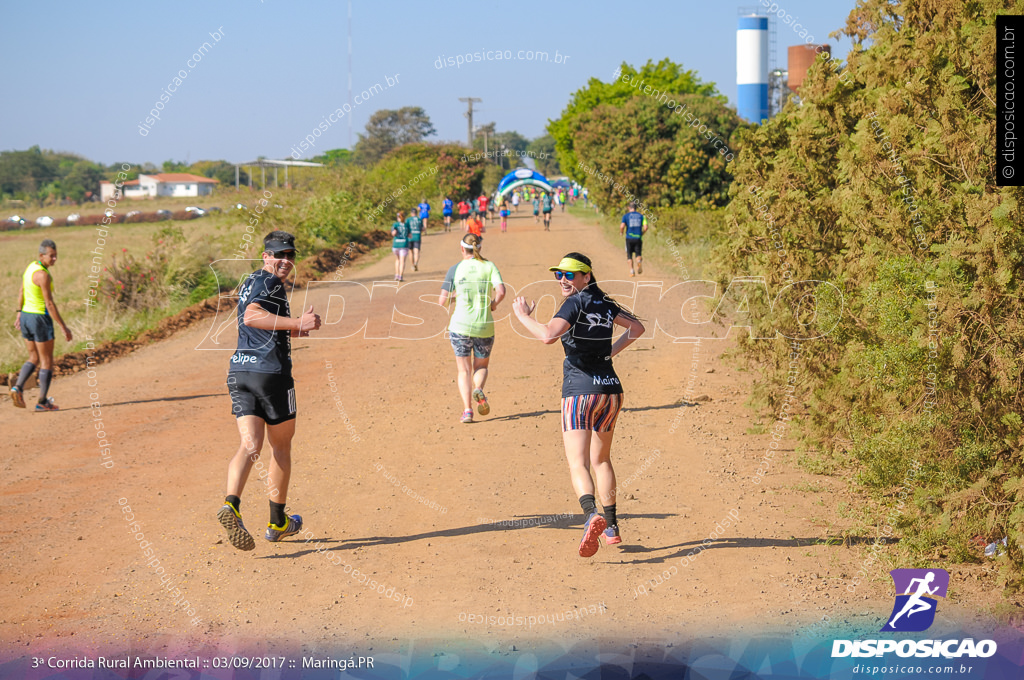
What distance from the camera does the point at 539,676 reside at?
452cm

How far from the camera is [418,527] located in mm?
6754

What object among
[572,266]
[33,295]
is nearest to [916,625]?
[572,266]

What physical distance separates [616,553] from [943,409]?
235 centimetres

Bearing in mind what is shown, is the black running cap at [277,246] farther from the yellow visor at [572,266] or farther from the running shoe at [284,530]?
the running shoe at [284,530]

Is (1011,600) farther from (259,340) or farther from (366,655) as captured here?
(259,340)

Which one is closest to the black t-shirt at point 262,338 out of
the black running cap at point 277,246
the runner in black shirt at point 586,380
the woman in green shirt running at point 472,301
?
the black running cap at point 277,246

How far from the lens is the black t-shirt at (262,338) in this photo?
5934mm

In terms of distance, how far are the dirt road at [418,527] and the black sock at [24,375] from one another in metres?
0.36

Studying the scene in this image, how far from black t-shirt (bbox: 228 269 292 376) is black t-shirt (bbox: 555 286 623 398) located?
6.28ft

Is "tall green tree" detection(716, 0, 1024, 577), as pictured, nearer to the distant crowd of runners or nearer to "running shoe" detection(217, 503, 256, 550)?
the distant crowd of runners

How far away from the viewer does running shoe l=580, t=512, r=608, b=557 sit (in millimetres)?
5637

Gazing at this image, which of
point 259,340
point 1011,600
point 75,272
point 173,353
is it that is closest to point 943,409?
point 1011,600

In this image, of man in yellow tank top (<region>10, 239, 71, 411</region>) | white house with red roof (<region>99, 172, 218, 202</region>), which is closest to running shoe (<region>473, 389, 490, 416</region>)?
man in yellow tank top (<region>10, 239, 71, 411</region>)

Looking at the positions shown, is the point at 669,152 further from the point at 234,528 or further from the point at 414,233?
the point at 234,528
